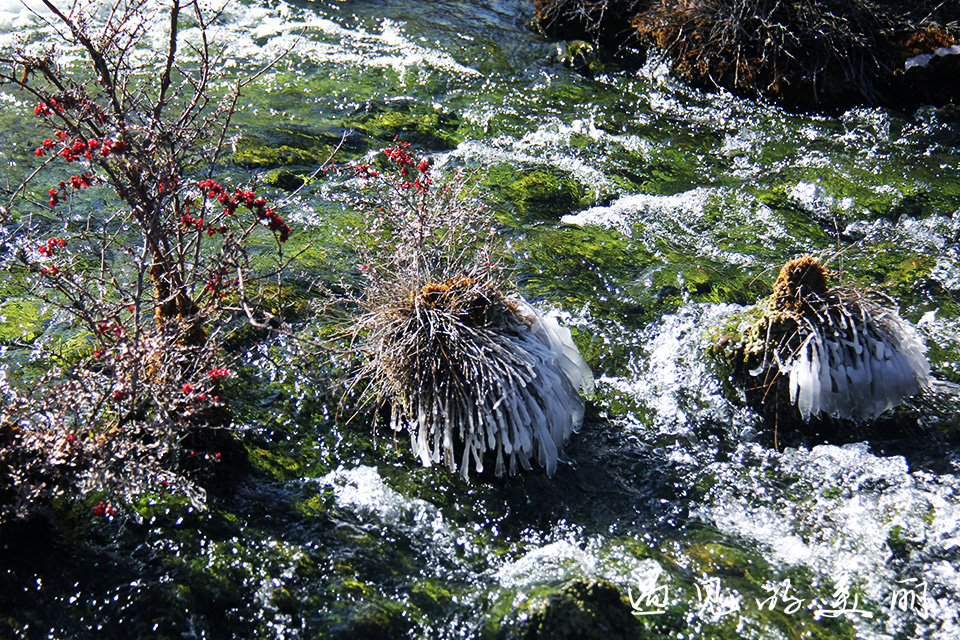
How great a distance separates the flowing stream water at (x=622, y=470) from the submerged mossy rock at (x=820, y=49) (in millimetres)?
746

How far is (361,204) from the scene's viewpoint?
532 cm

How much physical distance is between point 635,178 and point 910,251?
89.2 inches

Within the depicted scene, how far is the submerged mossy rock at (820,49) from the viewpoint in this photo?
7758 mm

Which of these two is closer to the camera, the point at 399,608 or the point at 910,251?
the point at 399,608

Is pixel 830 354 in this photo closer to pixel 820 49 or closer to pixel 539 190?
pixel 539 190

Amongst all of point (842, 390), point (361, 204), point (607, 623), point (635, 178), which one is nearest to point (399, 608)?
point (607, 623)

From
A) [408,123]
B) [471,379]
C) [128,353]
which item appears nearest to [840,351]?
[471,379]

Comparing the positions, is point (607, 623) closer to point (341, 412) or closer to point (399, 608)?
point (399, 608)

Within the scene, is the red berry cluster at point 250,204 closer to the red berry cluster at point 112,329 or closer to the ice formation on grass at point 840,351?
the red berry cluster at point 112,329

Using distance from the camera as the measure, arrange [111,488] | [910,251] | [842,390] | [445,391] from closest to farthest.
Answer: [111,488] → [445,391] → [842,390] → [910,251]

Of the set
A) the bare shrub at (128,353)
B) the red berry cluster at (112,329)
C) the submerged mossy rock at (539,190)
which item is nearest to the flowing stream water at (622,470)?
the submerged mossy rock at (539,190)

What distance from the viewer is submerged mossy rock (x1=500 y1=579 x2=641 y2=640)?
9.70 feet

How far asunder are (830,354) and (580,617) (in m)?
2.04

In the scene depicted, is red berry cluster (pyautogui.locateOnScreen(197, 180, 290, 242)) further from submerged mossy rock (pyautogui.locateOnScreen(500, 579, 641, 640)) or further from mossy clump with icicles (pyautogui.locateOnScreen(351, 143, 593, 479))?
submerged mossy rock (pyautogui.locateOnScreen(500, 579, 641, 640))
